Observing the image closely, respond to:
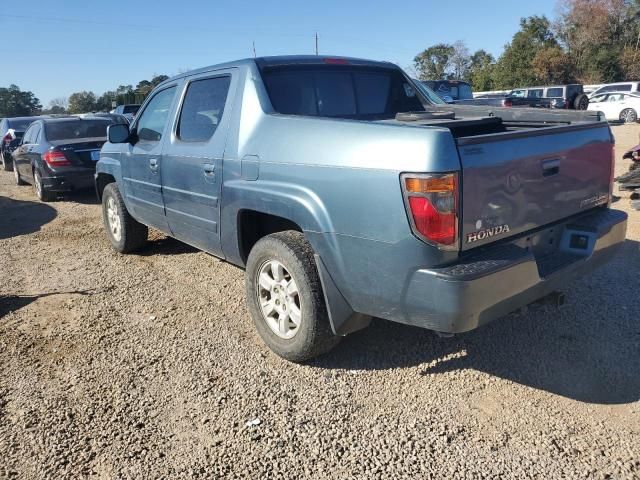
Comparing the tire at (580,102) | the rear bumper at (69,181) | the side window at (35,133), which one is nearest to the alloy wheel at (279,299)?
the rear bumper at (69,181)

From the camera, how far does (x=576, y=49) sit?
51.5 meters

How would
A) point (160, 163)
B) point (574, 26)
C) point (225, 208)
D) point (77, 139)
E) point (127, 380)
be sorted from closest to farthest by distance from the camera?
point (127, 380), point (225, 208), point (160, 163), point (77, 139), point (574, 26)

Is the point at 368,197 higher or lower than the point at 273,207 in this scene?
higher

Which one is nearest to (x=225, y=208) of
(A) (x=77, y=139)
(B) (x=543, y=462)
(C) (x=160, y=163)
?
(C) (x=160, y=163)

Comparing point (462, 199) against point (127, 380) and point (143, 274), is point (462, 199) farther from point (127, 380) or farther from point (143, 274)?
point (143, 274)

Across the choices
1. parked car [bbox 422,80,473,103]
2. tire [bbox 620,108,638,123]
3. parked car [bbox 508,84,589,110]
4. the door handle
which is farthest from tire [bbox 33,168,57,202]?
tire [bbox 620,108,638,123]

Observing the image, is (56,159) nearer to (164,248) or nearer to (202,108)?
(164,248)

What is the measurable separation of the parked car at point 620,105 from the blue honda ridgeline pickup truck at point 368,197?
75.7ft

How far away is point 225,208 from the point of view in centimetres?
372

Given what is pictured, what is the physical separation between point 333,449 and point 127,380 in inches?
57.6

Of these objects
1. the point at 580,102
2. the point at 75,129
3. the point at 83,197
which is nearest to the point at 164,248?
the point at 83,197

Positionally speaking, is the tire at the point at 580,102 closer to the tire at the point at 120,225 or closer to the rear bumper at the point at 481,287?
the tire at the point at 120,225

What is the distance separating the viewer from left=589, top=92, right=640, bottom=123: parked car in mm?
23438

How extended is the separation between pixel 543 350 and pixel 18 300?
4.36 m
